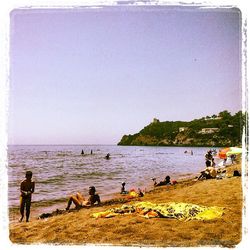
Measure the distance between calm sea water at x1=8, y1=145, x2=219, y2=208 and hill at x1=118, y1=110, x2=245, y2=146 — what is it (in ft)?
1.23

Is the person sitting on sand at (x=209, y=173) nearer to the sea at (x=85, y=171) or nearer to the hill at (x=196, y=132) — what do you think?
the sea at (x=85, y=171)

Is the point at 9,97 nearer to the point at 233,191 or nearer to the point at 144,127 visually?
the point at 144,127

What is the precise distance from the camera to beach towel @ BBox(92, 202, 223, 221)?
6.73m

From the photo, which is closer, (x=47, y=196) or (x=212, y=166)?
(x=47, y=196)

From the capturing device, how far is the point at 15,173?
6992 mm

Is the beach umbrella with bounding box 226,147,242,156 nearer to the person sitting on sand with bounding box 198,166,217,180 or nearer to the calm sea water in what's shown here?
the calm sea water

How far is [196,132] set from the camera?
880 centimetres

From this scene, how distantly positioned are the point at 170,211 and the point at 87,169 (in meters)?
2.97

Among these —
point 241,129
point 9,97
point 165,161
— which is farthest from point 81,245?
point 165,161

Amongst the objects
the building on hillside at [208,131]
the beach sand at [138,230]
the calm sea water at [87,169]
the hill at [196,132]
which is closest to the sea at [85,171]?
the calm sea water at [87,169]

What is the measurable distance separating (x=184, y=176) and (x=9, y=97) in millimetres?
6659

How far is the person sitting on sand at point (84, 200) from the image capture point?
309 inches

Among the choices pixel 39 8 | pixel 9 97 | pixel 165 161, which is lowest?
pixel 165 161

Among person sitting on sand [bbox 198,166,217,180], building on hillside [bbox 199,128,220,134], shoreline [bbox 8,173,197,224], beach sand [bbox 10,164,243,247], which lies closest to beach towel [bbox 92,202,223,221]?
beach sand [bbox 10,164,243,247]
